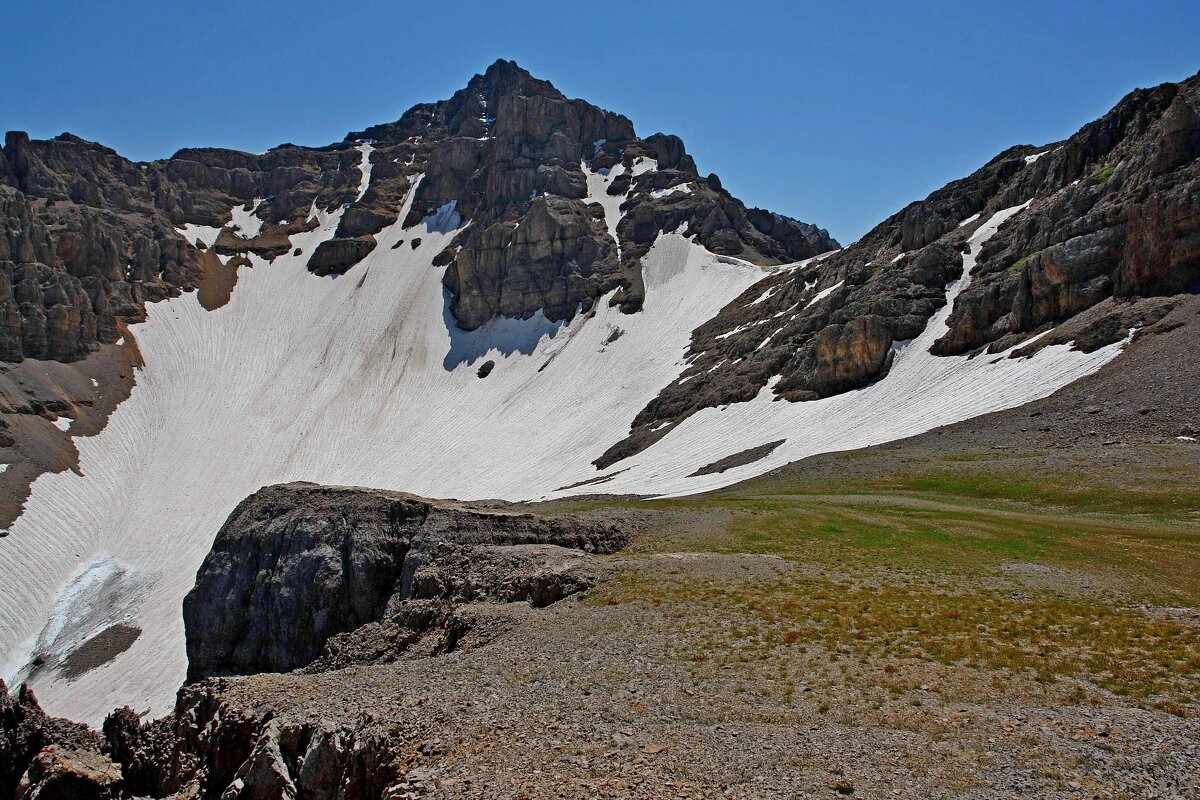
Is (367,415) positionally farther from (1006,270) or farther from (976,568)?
(976,568)

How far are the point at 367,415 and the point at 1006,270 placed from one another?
97711 mm

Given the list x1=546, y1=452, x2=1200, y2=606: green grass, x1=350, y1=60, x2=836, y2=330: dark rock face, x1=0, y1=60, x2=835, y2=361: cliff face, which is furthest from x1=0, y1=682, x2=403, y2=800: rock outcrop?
x1=0, y1=60, x2=835, y2=361: cliff face

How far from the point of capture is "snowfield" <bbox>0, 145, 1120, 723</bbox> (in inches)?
2409

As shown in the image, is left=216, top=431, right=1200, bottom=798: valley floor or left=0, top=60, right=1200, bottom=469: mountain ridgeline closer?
left=216, top=431, right=1200, bottom=798: valley floor

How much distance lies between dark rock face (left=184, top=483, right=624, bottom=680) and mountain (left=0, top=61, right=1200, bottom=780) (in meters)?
0.22

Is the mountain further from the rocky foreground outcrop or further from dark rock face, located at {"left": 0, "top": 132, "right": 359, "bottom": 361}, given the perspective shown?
dark rock face, located at {"left": 0, "top": 132, "right": 359, "bottom": 361}

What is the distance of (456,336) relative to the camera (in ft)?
461

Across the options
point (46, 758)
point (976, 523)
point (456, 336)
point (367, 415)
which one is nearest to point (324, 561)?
point (46, 758)

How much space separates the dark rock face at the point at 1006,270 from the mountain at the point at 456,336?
1.00 feet

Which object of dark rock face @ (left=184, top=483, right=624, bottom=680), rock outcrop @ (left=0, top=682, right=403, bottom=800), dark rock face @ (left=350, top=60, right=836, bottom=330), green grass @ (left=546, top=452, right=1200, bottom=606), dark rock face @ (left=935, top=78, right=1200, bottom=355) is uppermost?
dark rock face @ (left=350, top=60, right=836, bottom=330)

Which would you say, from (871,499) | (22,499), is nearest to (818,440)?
Answer: (871,499)

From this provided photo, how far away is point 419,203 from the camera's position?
17725 centimetres

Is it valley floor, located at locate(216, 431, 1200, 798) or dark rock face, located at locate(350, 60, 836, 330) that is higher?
dark rock face, located at locate(350, 60, 836, 330)

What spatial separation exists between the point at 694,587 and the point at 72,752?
21.2 m
